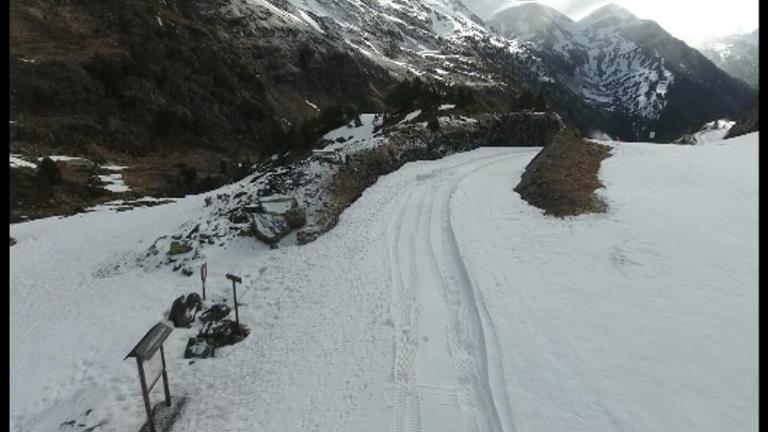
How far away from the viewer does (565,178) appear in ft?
70.9

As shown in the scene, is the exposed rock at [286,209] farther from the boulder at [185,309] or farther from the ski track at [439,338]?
the boulder at [185,309]

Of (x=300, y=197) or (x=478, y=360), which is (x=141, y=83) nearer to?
(x=300, y=197)

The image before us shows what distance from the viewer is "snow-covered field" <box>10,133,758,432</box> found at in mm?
9211

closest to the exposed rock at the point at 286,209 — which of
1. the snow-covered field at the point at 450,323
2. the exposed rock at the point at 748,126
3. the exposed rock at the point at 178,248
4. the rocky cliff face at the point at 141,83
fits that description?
the snow-covered field at the point at 450,323

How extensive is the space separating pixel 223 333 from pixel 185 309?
184 centimetres

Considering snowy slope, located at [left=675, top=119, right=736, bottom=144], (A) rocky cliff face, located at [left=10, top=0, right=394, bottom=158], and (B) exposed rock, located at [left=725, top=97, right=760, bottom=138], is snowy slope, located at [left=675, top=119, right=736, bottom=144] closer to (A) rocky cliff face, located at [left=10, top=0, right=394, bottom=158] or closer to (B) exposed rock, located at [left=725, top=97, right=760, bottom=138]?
(B) exposed rock, located at [left=725, top=97, right=760, bottom=138]

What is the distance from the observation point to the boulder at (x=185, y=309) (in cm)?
1380

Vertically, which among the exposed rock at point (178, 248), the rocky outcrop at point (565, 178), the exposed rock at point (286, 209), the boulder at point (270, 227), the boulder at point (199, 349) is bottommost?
the boulder at point (199, 349)

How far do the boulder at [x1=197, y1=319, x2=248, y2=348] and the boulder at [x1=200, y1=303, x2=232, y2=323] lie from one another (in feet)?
1.45

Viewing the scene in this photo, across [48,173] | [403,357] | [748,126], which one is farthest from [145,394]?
[748,126]

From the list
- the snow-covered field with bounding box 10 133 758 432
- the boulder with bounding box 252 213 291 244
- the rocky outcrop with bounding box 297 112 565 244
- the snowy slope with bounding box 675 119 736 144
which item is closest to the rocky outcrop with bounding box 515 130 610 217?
the snow-covered field with bounding box 10 133 758 432

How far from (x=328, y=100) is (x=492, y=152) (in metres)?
50.8

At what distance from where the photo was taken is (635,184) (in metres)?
20.9

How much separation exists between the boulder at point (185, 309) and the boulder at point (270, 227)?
4.63 meters
